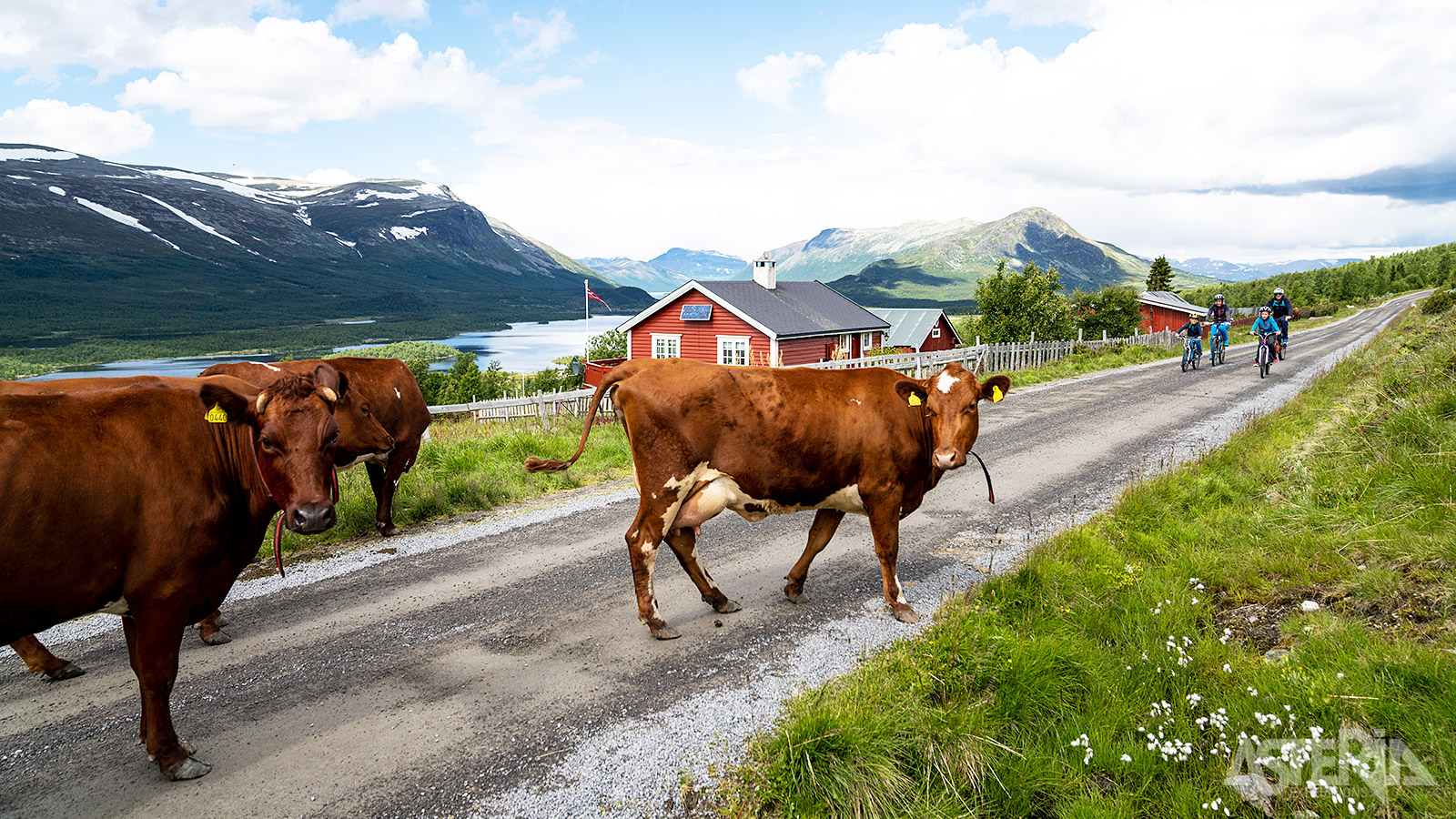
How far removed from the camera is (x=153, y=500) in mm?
3811

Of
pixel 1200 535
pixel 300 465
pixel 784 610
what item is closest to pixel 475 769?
pixel 300 465

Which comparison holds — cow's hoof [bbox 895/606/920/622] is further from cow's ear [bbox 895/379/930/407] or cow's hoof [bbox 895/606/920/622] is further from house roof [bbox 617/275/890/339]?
house roof [bbox 617/275/890/339]

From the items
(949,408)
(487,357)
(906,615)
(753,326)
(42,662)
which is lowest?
(487,357)

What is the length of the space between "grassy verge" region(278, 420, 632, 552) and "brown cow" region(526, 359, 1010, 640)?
373 cm

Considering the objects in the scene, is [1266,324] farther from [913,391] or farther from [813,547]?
[813,547]

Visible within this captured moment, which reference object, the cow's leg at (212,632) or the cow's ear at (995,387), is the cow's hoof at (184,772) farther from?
the cow's ear at (995,387)

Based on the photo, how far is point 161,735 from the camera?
382cm

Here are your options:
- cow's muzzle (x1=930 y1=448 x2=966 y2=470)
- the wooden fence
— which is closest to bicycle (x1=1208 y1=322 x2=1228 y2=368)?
the wooden fence

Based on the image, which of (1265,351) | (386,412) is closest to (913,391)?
(386,412)

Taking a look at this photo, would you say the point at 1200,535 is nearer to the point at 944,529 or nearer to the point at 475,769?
the point at 944,529

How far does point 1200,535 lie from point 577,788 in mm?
6481

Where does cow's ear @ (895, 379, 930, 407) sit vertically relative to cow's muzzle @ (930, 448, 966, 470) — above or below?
above

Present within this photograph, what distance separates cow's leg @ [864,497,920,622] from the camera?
592 centimetres

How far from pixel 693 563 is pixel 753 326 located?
31.0m
